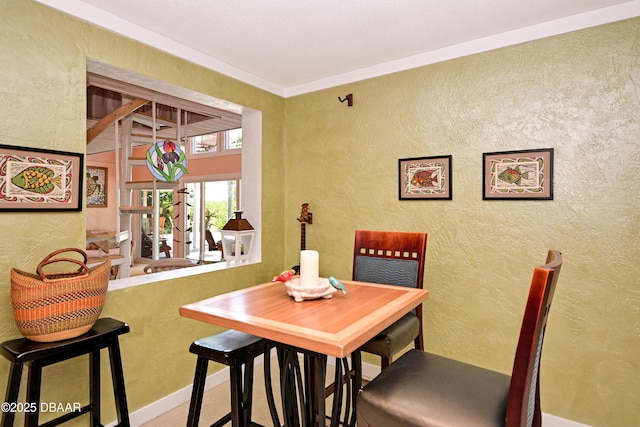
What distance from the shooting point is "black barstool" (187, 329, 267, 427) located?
1678 millimetres

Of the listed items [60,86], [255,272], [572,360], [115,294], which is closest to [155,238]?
[255,272]

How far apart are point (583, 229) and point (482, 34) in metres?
1.38

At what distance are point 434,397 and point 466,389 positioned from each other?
14 cm

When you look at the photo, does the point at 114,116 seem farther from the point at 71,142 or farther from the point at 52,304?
the point at 52,304

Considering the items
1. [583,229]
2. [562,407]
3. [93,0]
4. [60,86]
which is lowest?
[562,407]

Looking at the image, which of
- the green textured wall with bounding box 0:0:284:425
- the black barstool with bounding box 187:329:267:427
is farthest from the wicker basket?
the black barstool with bounding box 187:329:267:427

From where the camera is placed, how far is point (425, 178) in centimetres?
265

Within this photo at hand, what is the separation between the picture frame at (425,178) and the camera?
256 centimetres

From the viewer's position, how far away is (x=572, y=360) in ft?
7.09

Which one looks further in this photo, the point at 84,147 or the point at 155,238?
the point at 155,238

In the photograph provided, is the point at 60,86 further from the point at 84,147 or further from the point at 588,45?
the point at 588,45

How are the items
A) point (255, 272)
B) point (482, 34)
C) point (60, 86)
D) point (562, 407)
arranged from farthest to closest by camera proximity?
point (255, 272) → point (482, 34) → point (562, 407) → point (60, 86)

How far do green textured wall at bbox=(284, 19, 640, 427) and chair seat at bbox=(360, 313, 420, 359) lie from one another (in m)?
0.67

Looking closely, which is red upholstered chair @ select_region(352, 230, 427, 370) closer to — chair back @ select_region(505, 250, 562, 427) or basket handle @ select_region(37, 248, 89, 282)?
chair back @ select_region(505, 250, 562, 427)
